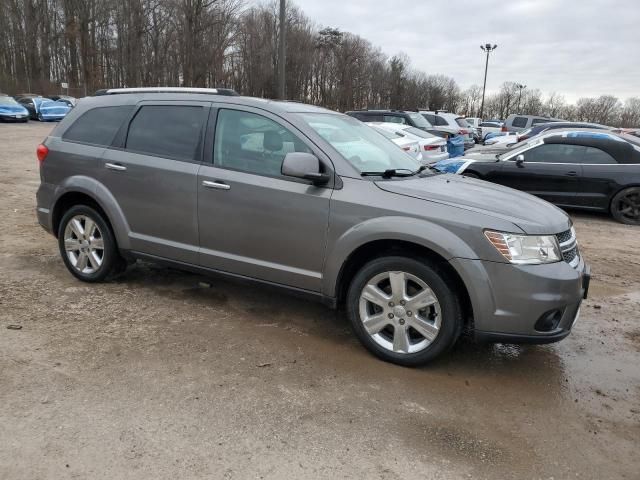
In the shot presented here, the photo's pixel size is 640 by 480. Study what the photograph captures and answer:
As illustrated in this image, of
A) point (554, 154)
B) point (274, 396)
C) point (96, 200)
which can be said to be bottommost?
point (274, 396)

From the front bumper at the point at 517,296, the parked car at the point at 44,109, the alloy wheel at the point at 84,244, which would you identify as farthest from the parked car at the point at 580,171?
the parked car at the point at 44,109

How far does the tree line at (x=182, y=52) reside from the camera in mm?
43438

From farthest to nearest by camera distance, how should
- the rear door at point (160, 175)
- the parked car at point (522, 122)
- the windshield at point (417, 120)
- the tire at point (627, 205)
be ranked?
the parked car at point (522, 122)
the windshield at point (417, 120)
the tire at point (627, 205)
the rear door at point (160, 175)

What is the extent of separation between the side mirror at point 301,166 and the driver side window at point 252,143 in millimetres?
254

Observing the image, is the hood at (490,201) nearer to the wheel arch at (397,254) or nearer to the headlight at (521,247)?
the headlight at (521,247)

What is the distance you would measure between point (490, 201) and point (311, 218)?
1.24 metres

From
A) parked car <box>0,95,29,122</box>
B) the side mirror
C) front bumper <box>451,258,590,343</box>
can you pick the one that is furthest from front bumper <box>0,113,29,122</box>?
front bumper <box>451,258,590,343</box>

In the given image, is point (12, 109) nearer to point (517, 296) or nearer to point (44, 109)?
point (44, 109)

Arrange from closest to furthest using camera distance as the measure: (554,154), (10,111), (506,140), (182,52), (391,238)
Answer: (391,238) → (554,154) → (506,140) → (10,111) → (182,52)

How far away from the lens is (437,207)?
344cm

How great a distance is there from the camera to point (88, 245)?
4930 mm

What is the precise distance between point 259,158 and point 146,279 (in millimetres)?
2038

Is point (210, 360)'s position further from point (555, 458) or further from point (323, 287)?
point (555, 458)

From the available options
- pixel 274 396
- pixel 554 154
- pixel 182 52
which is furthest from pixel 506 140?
pixel 182 52
